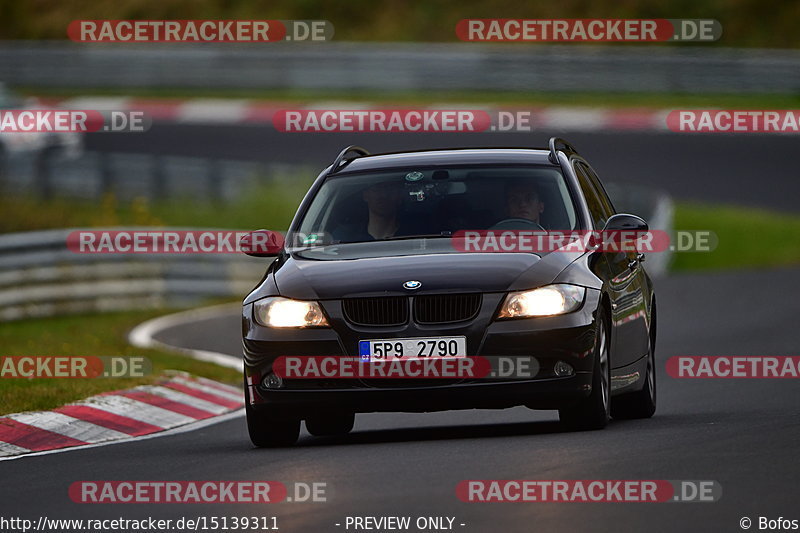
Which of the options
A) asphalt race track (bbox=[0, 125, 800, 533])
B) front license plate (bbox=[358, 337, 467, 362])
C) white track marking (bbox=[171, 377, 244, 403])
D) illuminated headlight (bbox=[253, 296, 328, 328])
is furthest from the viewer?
white track marking (bbox=[171, 377, 244, 403])

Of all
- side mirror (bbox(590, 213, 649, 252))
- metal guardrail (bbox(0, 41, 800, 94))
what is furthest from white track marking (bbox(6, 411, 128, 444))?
metal guardrail (bbox(0, 41, 800, 94))

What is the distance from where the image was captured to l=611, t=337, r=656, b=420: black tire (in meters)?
12.6

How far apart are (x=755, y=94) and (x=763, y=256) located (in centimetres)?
1220

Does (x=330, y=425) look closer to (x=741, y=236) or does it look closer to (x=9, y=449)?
(x=9, y=449)

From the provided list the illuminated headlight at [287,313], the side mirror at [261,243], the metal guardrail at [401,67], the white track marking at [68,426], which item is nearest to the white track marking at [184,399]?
the white track marking at [68,426]

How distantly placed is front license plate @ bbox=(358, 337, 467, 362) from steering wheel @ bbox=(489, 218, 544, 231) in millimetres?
1068

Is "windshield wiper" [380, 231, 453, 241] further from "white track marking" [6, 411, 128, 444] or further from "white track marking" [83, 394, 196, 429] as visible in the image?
"white track marking" [83, 394, 196, 429]

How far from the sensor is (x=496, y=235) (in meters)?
11.2

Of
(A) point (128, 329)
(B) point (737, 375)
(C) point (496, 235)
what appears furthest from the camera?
(A) point (128, 329)

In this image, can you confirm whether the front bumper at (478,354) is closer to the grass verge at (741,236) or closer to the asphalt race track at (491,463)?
the asphalt race track at (491,463)

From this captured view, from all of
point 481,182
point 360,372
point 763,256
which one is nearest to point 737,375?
point 481,182

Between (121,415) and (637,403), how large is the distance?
3.42 meters

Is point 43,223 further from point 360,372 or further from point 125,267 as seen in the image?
point 360,372

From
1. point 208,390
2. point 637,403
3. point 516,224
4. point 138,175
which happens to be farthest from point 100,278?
point 516,224
